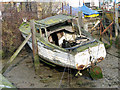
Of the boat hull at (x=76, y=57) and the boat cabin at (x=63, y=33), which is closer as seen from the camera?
the boat hull at (x=76, y=57)

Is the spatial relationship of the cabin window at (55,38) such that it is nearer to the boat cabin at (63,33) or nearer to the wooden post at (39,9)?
the boat cabin at (63,33)

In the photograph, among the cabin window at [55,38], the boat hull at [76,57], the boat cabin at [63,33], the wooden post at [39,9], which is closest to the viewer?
the boat hull at [76,57]

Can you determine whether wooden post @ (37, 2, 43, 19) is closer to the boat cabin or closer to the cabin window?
the cabin window

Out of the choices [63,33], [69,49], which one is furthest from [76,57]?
[63,33]

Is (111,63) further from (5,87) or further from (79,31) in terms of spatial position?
(5,87)

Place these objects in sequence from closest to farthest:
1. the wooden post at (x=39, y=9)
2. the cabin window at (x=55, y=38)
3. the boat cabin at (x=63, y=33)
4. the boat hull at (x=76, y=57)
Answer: the boat hull at (x=76, y=57) → the boat cabin at (x=63, y=33) → the cabin window at (x=55, y=38) → the wooden post at (x=39, y=9)

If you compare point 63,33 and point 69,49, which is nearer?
point 69,49

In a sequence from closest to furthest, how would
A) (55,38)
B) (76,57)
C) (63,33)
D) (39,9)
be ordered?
(76,57) < (63,33) < (55,38) < (39,9)

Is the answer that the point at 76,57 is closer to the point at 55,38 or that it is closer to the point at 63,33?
the point at 63,33

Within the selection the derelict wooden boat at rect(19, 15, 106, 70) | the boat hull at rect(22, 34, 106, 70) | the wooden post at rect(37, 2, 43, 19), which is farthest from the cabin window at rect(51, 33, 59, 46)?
the wooden post at rect(37, 2, 43, 19)

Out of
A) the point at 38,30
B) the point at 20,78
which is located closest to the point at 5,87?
the point at 20,78

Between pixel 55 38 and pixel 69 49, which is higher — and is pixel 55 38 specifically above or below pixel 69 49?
above

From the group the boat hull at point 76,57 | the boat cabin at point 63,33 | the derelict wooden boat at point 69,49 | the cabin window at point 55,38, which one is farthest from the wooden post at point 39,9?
the boat hull at point 76,57

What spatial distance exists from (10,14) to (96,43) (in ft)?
33.6
